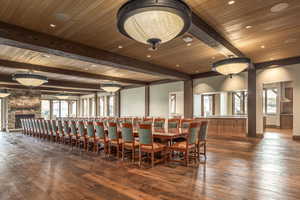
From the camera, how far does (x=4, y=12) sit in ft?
11.1

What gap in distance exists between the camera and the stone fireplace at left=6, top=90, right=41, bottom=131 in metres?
12.1

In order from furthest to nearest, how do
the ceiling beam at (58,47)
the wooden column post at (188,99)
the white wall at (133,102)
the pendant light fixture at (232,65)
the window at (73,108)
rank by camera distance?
the window at (73,108) < the white wall at (133,102) < the wooden column post at (188,99) < the pendant light fixture at (232,65) < the ceiling beam at (58,47)

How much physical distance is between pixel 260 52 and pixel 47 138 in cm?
932

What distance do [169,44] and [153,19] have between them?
313 centimetres

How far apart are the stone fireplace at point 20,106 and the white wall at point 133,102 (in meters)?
6.39

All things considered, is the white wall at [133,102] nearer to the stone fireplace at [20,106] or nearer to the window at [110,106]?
the window at [110,106]

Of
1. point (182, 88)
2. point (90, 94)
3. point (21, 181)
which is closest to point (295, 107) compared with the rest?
point (182, 88)

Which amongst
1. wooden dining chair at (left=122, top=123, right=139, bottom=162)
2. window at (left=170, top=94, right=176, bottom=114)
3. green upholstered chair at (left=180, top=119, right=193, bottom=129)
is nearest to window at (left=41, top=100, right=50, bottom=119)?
window at (left=170, top=94, right=176, bottom=114)

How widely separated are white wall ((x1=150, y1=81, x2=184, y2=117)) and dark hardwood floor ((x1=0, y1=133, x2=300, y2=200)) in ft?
21.6

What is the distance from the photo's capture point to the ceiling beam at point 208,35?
3.62 metres

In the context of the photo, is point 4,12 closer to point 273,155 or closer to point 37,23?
point 37,23

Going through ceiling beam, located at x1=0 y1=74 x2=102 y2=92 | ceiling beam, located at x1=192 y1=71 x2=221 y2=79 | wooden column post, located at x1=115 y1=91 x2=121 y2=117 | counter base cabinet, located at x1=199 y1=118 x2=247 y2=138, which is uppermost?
ceiling beam, located at x1=192 y1=71 x2=221 y2=79

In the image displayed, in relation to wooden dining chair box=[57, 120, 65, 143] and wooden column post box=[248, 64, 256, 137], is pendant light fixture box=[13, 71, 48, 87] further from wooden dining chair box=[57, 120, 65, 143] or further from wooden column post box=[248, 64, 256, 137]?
wooden column post box=[248, 64, 256, 137]

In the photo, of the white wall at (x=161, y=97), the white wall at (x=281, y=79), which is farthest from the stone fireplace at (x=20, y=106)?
the white wall at (x=281, y=79)
